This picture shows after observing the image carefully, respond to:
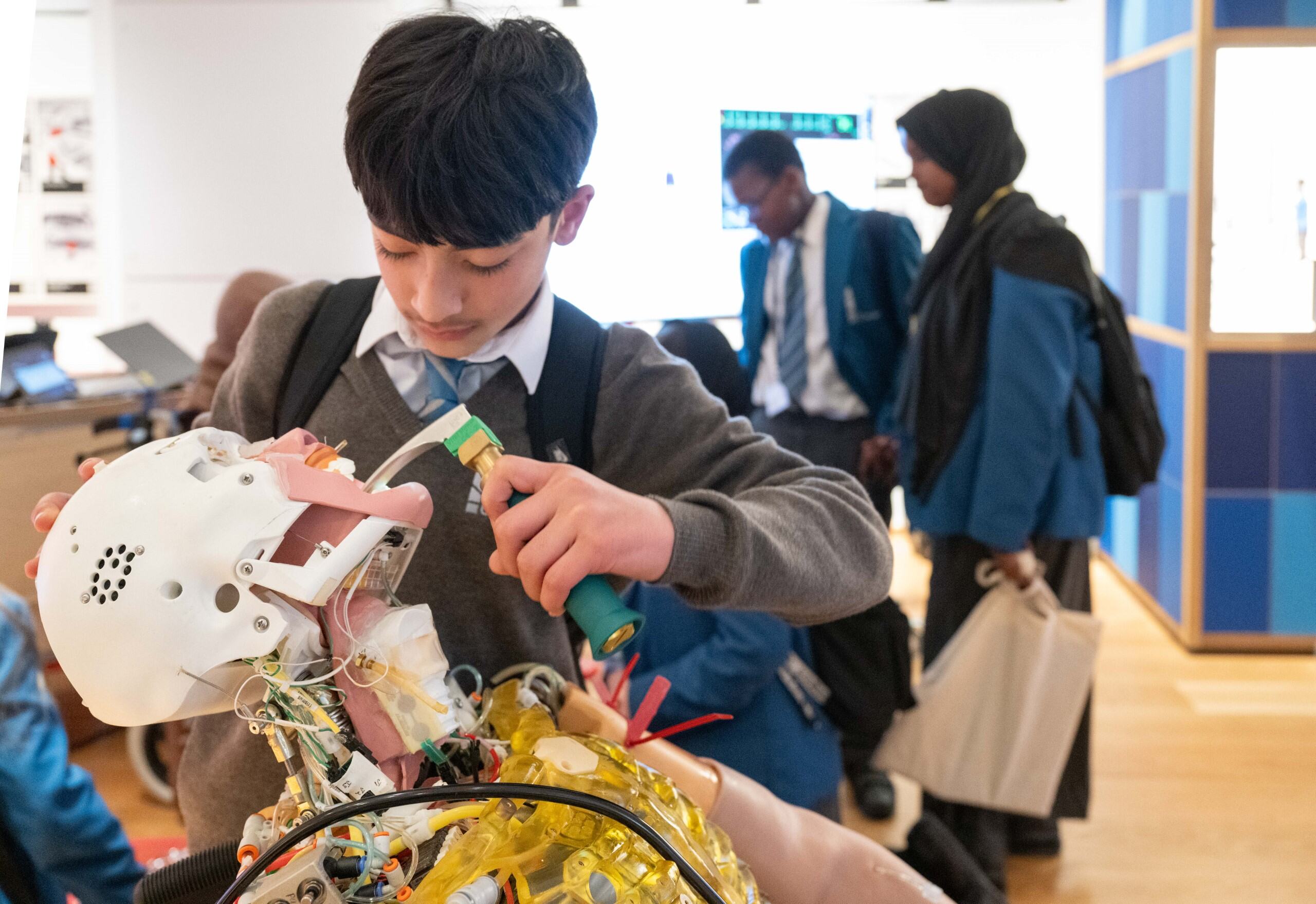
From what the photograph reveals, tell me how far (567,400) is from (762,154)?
2.30 meters

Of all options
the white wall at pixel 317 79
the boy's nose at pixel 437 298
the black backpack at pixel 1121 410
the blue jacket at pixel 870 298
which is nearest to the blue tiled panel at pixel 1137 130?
the white wall at pixel 317 79

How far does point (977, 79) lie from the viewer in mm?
4527

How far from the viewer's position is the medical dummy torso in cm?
62

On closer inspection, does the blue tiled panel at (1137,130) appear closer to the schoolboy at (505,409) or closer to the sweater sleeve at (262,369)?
the schoolboy at (505,409)

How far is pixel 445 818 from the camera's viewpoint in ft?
2.21

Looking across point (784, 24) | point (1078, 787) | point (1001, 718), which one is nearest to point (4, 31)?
point (1001, 718)

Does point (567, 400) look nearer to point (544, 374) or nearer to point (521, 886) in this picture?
point (544, 374)

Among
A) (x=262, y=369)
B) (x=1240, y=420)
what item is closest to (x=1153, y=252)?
(x=1240, y=420)

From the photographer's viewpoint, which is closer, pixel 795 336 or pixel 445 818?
pixel 445 818

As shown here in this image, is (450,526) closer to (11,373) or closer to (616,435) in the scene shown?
(616,435)

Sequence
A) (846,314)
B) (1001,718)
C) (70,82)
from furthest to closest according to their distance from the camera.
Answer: (70,82) < (846,314) < (1001,718)

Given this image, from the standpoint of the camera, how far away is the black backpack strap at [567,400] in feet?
3.22

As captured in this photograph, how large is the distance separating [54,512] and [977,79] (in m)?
4.42

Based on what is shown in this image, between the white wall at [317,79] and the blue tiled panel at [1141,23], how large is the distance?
10cm
